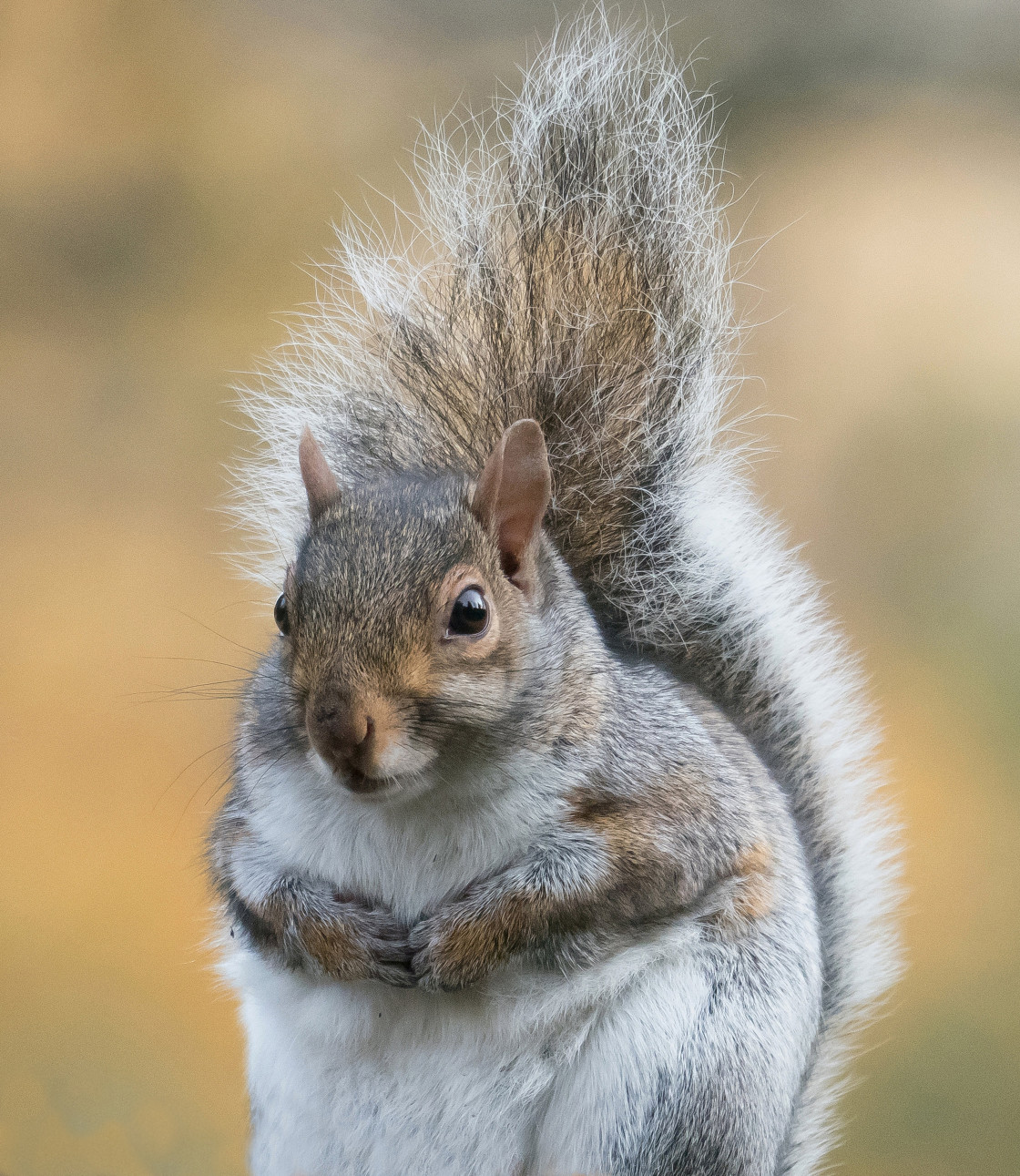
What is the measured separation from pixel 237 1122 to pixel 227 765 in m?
0.55

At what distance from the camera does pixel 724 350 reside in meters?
1.29

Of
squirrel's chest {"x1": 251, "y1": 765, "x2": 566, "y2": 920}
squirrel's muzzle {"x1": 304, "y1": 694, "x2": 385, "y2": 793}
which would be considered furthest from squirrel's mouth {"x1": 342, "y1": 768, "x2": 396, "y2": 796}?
squirrel's chest {"x1": 251, "y1": 765, "x2": 566, "y2": 920}

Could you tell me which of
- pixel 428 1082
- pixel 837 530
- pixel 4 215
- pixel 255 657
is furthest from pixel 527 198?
pixel 4 215

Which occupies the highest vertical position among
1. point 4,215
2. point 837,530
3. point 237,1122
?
point 4,215

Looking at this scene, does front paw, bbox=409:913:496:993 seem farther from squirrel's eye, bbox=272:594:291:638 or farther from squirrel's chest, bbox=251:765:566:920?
squirrel's eye, bbox=272:594:291:638

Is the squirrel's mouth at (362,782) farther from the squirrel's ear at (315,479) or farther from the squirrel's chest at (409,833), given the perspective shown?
the squirrel's ear at (315,479)

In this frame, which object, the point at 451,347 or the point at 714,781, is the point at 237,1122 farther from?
the point at 451,347

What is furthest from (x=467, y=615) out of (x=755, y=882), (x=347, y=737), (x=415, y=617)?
(x=755, y=882)

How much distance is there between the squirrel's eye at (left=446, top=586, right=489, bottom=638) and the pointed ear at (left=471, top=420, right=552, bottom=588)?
0.07 metres

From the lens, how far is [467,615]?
0.90 metres

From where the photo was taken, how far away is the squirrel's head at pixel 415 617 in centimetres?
83

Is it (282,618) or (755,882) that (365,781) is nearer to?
(282,618)

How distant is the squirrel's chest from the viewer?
3.22ft

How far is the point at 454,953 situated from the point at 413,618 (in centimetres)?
29
